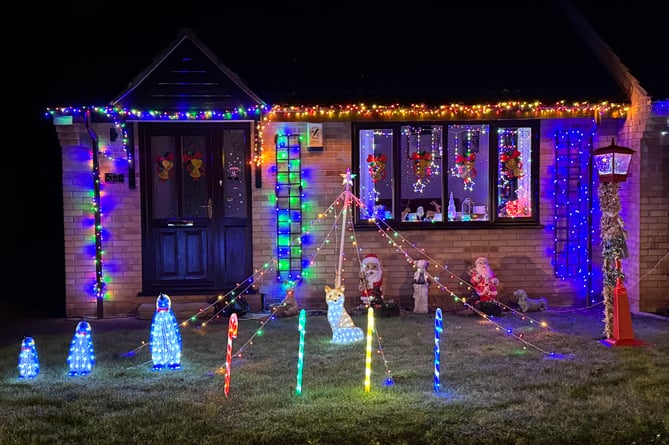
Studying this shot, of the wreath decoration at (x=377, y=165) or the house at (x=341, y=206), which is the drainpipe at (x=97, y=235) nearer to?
the house at (x=341, y=206)

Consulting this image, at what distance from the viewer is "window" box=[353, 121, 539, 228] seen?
37.0 feet

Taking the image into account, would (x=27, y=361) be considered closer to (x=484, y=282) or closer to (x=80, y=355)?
(x=80, y=355)

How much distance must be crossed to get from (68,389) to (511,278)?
680 centimetres

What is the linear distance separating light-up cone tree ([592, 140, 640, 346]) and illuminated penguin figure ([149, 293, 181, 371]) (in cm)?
503

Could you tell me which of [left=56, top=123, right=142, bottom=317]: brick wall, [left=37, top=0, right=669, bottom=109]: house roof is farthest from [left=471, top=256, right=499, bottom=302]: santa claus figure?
[left=56, top=123, right=142, bottom=317]: brick wall

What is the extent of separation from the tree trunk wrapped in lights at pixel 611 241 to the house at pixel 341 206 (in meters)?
2.18

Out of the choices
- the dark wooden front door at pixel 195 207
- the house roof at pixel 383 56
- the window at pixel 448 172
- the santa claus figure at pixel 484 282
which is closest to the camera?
the house roof at pixel 383 56

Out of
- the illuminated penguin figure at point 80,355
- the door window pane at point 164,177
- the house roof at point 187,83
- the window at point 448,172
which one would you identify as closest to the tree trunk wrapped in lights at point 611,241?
the window at point 448,172

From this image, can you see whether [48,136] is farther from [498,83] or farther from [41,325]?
[498,83]

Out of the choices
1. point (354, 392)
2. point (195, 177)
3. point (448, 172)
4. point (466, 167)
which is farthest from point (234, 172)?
point (354, 392)

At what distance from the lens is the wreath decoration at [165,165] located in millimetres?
11102

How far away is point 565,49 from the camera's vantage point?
1188cm

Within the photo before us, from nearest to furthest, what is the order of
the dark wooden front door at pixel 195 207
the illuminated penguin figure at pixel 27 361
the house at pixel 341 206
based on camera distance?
the illuminated penguin figure at pixel 27 361 < the house at pixel 341 206 < the dark wooden front door at pixel 195 207

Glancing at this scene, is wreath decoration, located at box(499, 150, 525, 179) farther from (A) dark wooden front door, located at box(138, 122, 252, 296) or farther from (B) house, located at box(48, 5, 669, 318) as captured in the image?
(A) dark wooden front door, located at box(138, 122, 252, 296)
